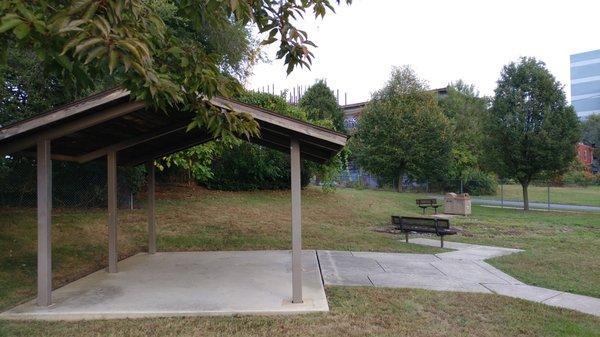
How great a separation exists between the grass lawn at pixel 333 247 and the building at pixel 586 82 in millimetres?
74036

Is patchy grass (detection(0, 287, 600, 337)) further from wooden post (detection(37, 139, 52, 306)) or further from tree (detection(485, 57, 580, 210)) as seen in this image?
tree (detection(485, 57, 580, 210))

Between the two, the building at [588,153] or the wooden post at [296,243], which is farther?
the building at [588,153]

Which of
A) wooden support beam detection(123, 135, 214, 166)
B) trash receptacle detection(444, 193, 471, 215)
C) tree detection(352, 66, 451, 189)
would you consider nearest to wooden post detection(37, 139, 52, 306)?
wooden support beam detection(123, 135, 214, 166)

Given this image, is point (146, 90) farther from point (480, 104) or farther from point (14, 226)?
point (480, 104)

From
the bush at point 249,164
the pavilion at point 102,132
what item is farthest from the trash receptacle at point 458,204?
the pavilion at point 102,132

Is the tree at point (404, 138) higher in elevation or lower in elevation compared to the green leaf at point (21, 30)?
higher

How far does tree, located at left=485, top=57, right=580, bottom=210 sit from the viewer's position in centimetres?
2294

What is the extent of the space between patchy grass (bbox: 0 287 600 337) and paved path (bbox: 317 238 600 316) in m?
0.77

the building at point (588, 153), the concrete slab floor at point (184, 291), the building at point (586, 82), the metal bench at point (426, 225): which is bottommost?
the concrete slab floor at point (184, 291)

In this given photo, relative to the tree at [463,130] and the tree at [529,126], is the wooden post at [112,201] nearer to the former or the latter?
the tree at [529,126]

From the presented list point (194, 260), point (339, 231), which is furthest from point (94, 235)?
point (339, 231)

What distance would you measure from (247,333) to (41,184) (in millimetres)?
3469

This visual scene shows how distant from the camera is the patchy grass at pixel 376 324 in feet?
18.3

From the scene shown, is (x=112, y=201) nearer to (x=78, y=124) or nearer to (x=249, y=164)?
(x=78, y=124)
